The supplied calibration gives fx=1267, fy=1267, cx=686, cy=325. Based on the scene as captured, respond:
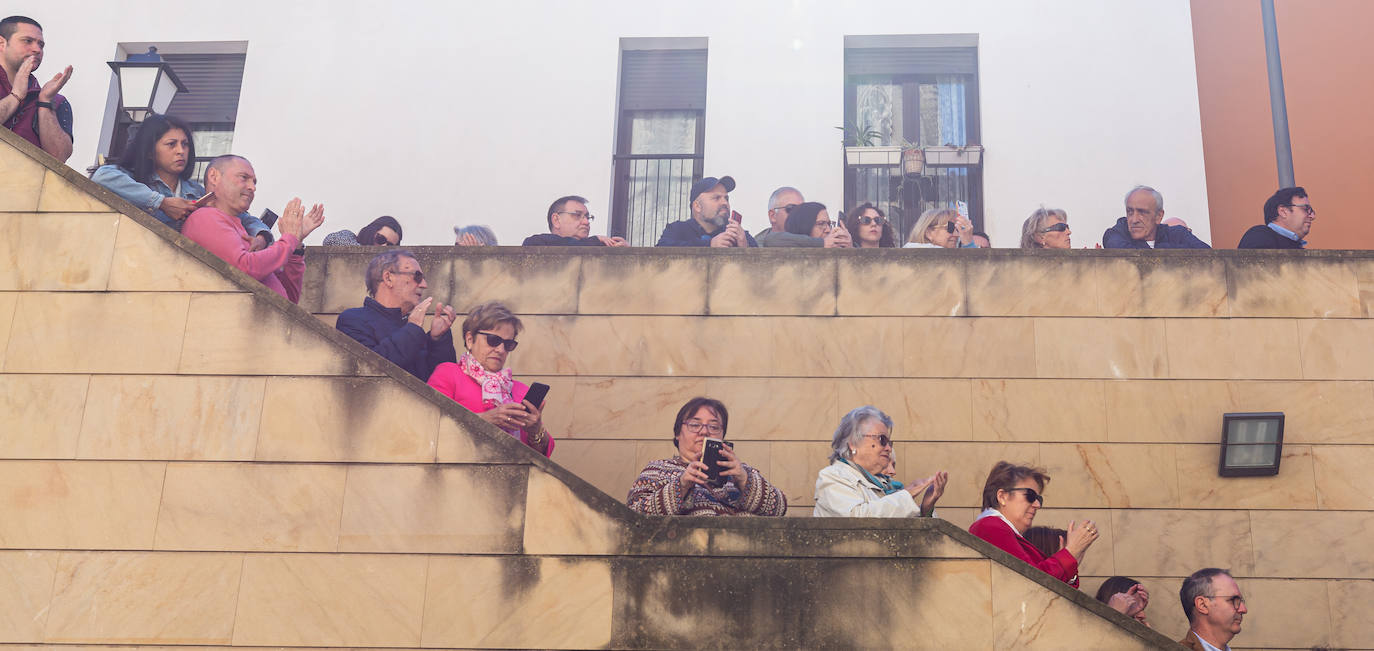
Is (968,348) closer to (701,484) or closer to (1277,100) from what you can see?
(701,484)

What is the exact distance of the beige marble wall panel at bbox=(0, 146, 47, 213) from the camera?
23.0 ft

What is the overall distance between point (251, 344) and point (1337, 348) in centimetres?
689

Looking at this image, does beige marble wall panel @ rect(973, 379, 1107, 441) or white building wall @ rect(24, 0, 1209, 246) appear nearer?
beige marble wall panel @ rect(973, 379, 1107, 441)

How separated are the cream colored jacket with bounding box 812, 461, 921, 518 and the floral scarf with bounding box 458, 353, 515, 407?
72.2 inches

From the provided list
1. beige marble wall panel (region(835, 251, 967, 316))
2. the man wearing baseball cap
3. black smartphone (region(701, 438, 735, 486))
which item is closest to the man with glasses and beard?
beige marble wall panel (region(835, 251, 967, 316))

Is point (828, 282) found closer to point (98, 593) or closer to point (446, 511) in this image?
point (446, 511)

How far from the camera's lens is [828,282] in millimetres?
8875

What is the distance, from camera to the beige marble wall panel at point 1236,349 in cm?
850

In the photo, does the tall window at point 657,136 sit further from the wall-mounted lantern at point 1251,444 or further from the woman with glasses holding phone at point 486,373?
the wall-mounted lantern at point 1251,444

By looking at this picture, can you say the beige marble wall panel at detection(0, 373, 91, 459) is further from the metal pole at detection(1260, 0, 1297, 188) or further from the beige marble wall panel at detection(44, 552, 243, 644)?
the metal pole at detection(1260, 0, 1297, 188)

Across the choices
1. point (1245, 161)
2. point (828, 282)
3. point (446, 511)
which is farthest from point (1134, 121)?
point (446, 511)

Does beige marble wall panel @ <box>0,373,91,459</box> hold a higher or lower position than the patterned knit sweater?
higher

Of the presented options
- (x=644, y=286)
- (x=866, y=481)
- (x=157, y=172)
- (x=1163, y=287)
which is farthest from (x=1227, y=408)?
(x=157, y=172)

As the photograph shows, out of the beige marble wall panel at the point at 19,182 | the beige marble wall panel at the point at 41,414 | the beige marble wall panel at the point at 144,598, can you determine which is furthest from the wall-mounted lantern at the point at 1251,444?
the beige marble wall panel at the point at 19,182
